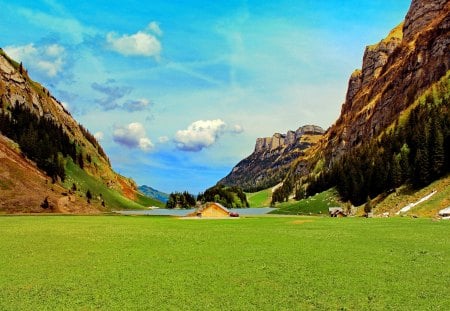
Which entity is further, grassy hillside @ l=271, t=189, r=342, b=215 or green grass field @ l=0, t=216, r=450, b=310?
grassy hillside @ l=271, t=189, r=342, b=215

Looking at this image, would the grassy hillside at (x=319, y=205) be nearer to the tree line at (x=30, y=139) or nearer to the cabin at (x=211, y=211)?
the cabin at (x=211, y=211)

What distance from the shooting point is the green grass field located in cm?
1736

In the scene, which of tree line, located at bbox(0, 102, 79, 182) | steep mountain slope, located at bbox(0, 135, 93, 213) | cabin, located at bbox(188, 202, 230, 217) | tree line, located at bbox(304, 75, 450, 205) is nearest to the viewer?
tree line, located at bbox(304, 75, 450, 205)

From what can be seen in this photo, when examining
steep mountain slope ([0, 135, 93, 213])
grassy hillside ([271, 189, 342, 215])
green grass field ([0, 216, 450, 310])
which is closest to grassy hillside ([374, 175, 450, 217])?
grassy hillside ([271, 189, 342, 215])

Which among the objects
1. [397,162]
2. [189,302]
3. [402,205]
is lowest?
[189,302]

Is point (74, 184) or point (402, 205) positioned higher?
point (74, 184)

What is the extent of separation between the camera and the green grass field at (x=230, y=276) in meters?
17.4

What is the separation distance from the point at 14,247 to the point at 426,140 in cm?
10848

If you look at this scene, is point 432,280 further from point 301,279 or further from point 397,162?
point 397,162

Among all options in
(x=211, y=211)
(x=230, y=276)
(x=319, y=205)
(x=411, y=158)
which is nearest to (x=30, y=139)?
(x=211, y=211)

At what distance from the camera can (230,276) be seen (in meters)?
22.3

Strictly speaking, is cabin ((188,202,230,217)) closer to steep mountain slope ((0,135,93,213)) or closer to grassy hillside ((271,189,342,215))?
steep mountain slope ((0,135,93,213))

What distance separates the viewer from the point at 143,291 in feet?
63.6

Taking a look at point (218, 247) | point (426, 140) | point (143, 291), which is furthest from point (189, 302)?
point (426, 140)
